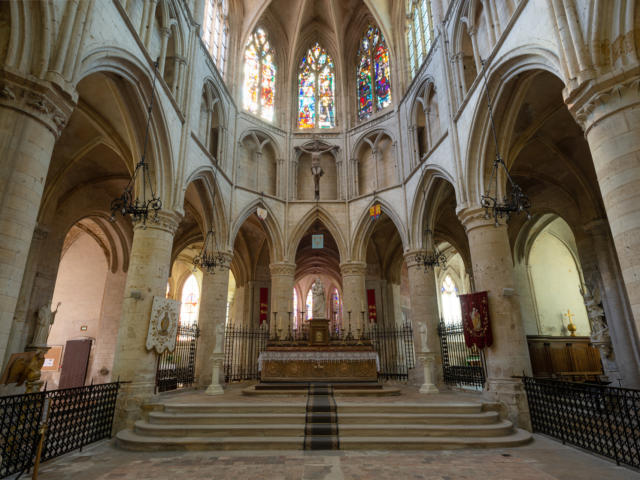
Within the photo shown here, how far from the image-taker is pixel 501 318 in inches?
410

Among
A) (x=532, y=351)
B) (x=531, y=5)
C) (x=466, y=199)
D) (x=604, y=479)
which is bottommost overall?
(x=604, y=479)

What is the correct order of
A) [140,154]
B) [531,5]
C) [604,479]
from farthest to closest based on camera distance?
[140,154] < [531,5] < [604,479]

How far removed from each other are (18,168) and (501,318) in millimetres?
11107

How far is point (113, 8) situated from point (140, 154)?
12.6ft

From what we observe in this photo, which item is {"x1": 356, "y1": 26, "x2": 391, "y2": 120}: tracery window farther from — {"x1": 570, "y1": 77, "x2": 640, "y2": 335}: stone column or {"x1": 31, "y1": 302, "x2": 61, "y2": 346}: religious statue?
{"x1": 31, "y1": 302, "x2": 61, "y2": 346}: religious statue

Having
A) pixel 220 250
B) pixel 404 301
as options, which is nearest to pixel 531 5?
pixel 220 250

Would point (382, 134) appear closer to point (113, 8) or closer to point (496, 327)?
point (496, 327)

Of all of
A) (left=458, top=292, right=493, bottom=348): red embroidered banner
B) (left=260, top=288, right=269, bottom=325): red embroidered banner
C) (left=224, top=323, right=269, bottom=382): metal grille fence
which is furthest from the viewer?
(left=260, top=288, right=269, bottom=325): red embroidered banner

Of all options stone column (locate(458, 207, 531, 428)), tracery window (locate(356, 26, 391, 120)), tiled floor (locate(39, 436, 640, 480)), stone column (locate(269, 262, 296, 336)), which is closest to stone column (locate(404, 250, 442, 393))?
stone column (locate(458, 207, 531, 428))

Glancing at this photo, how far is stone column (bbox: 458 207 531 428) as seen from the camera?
9625 mm

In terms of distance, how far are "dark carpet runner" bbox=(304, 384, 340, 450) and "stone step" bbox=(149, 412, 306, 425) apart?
281 mm

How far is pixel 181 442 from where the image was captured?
7461 millimetres

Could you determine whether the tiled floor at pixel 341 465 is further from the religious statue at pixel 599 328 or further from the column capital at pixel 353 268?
the column capital at pixel 353 268

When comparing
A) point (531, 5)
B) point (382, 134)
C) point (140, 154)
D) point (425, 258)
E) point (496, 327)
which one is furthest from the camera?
point (382, 134)
